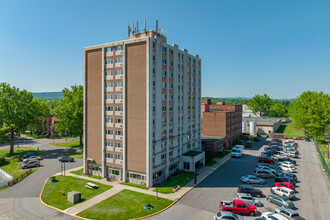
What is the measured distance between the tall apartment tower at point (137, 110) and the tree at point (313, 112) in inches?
2372

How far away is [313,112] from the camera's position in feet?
283

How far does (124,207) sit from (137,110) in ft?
56.0

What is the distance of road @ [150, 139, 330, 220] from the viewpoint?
101ft

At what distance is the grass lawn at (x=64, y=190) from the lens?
1356 inches

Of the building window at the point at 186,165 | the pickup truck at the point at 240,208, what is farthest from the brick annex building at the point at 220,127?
the pickup truck at the point at 240,208

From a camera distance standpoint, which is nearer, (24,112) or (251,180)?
(251,180)

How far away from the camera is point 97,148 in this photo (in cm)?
4659

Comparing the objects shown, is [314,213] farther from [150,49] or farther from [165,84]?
[150,49]

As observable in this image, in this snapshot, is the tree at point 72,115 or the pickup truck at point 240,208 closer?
the pickup truck at point 240,208

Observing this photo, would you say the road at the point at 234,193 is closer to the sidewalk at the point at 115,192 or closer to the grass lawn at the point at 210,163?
the sidewalk at the point at 115,192

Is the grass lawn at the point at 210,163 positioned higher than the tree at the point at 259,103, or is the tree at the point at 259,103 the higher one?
the tree at the point at 259,103

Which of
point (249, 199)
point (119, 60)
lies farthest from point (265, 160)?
point (119, 60)

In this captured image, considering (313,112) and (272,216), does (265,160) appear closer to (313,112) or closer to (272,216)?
(272,216)

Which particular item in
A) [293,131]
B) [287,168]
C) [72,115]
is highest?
[72,115]
